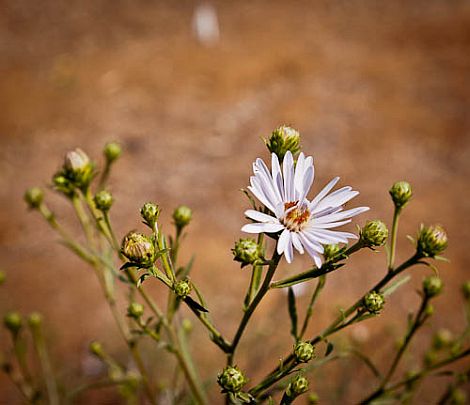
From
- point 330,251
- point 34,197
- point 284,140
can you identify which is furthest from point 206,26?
point 330,251

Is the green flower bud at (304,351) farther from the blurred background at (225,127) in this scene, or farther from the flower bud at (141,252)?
the blurred background at (225,127)

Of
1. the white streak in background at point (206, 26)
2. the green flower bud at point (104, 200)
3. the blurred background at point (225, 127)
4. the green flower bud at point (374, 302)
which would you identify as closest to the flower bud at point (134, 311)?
the green flower bud at point (104, 200)

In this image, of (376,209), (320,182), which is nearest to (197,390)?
(376,209)

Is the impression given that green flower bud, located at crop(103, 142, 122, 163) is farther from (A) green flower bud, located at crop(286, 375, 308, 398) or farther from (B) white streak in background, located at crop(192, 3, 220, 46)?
(B) white streak in background, located at crop(192, 3, 220, 46)

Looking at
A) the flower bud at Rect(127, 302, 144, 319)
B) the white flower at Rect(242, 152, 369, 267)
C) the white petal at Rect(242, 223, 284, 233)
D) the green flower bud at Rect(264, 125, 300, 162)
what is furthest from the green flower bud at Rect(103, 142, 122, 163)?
the white petal at Rect(242, 223, 284, 233)

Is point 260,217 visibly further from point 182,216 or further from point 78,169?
point 78,169
